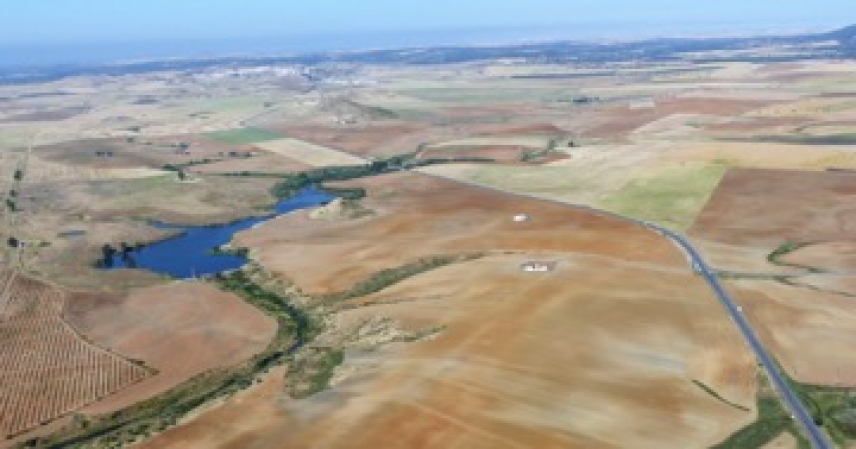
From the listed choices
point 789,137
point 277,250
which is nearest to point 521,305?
point 277,250

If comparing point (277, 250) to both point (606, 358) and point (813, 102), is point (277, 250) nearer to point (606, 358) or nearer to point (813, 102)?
point (606, 358)

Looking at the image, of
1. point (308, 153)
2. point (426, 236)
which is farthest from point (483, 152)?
point (426, 236)

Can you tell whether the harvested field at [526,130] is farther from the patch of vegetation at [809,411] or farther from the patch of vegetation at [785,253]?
the patch of vegetation at [809,411]

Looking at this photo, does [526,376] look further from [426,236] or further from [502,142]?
[502,142]

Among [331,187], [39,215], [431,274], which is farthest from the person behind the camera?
[331,187]

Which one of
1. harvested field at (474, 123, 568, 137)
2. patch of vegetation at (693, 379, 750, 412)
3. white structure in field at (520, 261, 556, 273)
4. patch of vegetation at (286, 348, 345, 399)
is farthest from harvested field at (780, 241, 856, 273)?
harvested field at (474, 123, 568, 137)

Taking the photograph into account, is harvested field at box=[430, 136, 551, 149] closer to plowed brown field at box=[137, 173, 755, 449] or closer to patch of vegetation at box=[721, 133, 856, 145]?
patch of vegetation at box=[721, 133, 856, 145]
